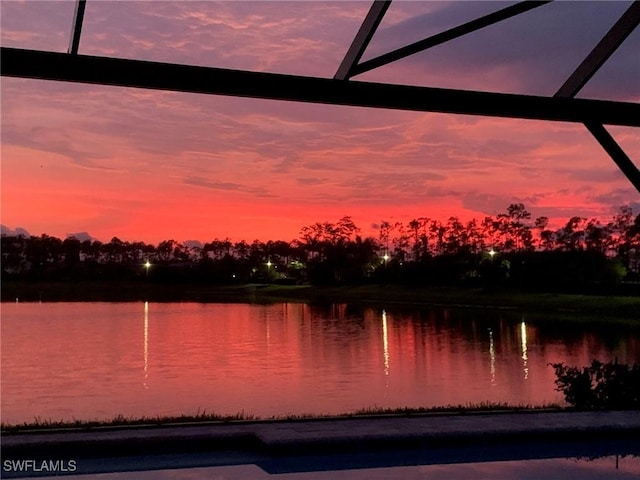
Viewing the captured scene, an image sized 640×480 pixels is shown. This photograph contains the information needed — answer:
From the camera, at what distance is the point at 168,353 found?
20500mm

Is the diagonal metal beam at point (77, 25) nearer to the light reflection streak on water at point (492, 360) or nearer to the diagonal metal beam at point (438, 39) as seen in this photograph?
the diagonal metal beam at point (438, 39)

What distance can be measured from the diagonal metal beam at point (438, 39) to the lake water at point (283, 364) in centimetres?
641

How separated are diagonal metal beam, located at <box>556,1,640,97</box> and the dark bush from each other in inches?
114

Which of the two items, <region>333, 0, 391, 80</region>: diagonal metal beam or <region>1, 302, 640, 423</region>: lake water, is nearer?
<region>333, 0, 391, 80</region>: diagonal metal beam

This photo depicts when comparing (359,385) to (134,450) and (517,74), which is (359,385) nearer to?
(517,74)

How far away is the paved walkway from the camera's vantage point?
5297 millimetres

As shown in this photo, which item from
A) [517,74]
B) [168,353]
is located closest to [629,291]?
[168,353]

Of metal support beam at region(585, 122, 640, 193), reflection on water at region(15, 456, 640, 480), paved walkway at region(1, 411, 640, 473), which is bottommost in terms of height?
reflection on water at region(15, 456, 640, 480)

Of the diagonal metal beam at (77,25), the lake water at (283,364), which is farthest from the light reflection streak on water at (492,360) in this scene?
the diagonal metal beam at (77,25)

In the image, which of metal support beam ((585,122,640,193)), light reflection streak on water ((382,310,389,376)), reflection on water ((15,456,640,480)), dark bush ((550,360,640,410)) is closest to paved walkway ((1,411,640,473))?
reflection on water ((15,456,640,480))

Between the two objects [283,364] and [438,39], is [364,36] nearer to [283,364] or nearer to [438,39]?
[438,39]

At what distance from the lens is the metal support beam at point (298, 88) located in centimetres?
456

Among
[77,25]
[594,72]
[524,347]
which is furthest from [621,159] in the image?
[524,347]

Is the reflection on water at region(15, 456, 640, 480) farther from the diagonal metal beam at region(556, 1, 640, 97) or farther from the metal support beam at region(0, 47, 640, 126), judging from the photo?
the diagonal metal beam at region(556, 1, 640, 97)
